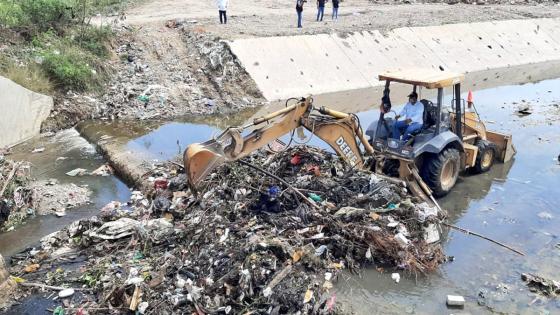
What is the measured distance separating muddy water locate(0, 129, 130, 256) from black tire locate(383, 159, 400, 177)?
458 centimetres

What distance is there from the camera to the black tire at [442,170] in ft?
27.3

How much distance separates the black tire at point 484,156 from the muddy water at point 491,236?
5.8 inches

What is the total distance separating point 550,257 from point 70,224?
7125mm

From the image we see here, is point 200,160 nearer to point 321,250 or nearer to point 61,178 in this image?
point 321,250

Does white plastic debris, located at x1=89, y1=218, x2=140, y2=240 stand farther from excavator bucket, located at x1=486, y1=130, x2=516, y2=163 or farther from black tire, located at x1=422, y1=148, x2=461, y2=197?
excavator bucket, located at x1=486, y1=130, x2=516, y2=163

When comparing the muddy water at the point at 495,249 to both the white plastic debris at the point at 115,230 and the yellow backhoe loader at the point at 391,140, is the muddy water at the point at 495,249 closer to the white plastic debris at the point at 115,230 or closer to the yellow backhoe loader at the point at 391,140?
the yellow backhoe loader at the point at 391,140

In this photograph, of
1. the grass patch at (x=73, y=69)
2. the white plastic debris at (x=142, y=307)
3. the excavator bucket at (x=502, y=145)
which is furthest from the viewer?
the grass patch at (x=73, y=69)

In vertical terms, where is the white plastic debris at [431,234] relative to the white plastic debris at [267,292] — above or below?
below

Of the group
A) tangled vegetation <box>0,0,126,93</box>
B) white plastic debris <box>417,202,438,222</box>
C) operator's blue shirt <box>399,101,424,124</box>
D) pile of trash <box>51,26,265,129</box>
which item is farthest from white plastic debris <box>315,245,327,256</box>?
tangled vegetation <box>0,0,126,93</box>

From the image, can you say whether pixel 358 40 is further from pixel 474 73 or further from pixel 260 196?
pixel 260 196

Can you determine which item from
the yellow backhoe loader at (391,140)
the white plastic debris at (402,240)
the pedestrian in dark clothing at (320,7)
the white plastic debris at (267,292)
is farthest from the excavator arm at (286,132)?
the pedestrian in dark clothing at (320,7)

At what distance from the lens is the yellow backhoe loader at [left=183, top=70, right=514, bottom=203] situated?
7031mm

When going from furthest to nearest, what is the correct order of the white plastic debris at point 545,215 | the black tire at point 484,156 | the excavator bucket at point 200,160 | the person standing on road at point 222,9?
the person standing on road at point 222,9, the black tire at point 484,156, the white plastic debris at point 545,215, the excavator bucket at point 200,160

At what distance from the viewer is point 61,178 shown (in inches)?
402
